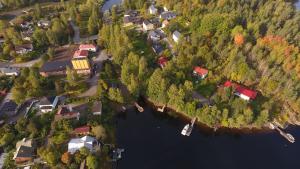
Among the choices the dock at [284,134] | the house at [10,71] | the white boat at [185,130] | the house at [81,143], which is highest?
the house at [10,71]

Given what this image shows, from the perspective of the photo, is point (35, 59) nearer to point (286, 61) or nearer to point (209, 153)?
point (209, 153)

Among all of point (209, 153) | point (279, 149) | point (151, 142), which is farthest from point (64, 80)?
point (279, 149)

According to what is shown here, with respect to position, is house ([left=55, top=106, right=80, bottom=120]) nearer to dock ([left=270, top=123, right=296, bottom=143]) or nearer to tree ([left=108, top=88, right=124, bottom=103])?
tree ([left=108, top=88, right=124, bottom=103])

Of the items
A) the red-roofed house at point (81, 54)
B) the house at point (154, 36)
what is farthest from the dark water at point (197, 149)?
the house at point (154, 36)

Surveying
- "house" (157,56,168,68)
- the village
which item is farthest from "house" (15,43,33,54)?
"house" (157,56,168,68)

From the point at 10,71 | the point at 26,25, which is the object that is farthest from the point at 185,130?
the point at 26,25

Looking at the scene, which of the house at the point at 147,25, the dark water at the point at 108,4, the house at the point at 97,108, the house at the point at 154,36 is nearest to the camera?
the house at the point at 97,108

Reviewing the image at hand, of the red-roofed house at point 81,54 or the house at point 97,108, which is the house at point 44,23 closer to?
the red-roofed house at point 81,54

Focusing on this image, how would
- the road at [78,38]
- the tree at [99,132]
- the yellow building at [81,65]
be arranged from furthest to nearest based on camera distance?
the road at [78,38] < the yellow building at [81,65] < the tree at [99,132]
